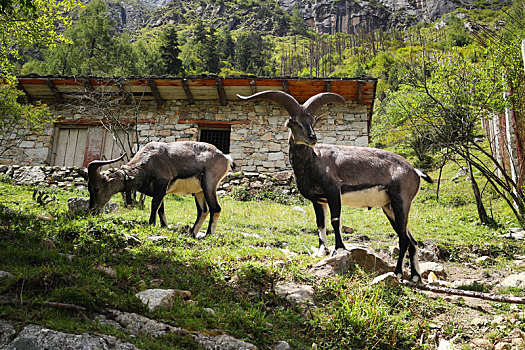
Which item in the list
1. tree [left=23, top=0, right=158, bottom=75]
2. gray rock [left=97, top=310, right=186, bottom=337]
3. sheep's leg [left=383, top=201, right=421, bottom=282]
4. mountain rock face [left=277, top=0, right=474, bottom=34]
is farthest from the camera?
mountain rock face [left=277, top=0, right=474, bottom=34]

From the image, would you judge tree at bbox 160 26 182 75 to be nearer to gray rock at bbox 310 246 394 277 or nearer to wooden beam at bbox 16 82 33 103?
wooden beam at bbox 16 82 33 103

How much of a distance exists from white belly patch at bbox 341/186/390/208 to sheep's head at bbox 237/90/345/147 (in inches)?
41.3

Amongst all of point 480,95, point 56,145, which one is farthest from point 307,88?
point 56,145

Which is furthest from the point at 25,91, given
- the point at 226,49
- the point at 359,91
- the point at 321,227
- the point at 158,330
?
the point at 226,49

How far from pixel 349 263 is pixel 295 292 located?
1158mm

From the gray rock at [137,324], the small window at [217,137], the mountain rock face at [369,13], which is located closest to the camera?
the gray rock at [137,324]

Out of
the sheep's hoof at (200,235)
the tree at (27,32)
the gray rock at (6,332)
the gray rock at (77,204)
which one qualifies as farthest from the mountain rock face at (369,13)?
the gray rock at (6,332)

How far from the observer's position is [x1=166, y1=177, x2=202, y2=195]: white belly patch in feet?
24.8

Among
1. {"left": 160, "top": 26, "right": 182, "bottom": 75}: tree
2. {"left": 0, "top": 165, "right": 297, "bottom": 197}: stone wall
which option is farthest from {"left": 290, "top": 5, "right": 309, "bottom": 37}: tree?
{"left": 0, "top": 165, "right": 297, "bottom": 197}: stone wall

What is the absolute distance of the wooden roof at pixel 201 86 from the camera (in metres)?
14.4

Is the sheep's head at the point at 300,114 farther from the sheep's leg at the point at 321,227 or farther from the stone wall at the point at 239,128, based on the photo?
the stone wall at the point at 239,128

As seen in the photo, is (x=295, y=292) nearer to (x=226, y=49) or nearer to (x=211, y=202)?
(x=211, y=202)

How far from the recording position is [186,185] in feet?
25.1

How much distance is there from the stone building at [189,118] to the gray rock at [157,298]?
35.5ft
